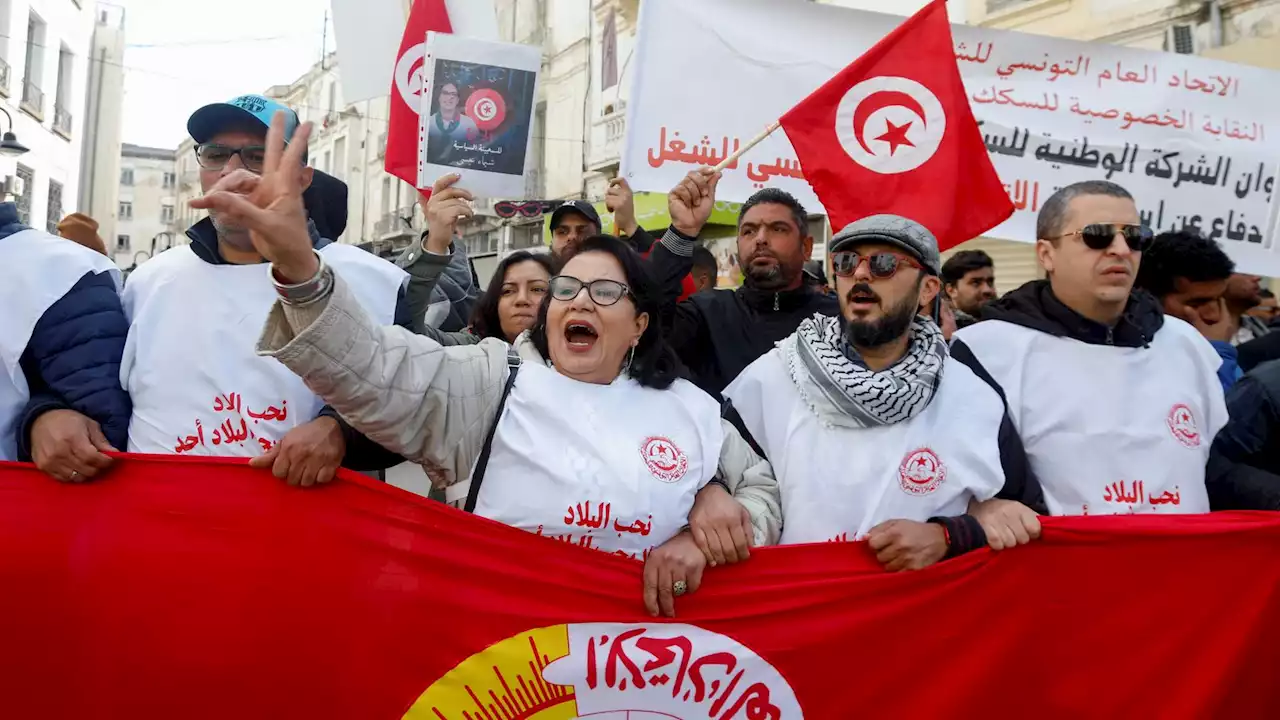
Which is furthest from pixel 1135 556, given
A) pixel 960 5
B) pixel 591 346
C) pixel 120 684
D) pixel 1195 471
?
pixel 960 5

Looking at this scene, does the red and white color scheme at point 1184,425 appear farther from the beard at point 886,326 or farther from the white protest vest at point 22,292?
the white protest vest at point 22,292

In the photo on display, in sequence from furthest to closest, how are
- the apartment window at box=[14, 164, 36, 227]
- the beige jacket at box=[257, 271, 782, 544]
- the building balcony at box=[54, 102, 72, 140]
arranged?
1. the building balcony at box=[54, 102, 72, 140]
2. the apartment window at box=[14, 164, 36, 227]
3. the beige jacket at box=[257, 271, 782, 544]

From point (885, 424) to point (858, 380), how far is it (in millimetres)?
131

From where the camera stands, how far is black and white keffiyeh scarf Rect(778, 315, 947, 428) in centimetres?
250

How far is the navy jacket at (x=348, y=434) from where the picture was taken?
227 cm

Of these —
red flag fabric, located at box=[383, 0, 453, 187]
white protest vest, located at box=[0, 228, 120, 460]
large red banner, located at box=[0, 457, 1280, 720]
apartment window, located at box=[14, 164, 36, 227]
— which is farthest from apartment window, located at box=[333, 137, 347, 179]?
large red banner, located at box=[0, 457, 1280, 720]

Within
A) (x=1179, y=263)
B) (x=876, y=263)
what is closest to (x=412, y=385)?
(x=876, y=263)

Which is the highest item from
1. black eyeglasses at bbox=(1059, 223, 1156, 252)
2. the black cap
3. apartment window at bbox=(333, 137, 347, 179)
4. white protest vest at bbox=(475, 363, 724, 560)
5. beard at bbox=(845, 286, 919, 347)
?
apartment window at bbox=(333, 137, 347, 179)

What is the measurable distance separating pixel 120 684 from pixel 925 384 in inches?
77.8

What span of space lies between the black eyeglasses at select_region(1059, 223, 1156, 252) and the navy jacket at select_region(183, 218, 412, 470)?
1.98m

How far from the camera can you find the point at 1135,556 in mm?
2541

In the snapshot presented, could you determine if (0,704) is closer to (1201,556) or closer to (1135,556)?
A: (1135,556)

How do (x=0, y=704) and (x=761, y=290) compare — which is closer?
(x=0, y=704)

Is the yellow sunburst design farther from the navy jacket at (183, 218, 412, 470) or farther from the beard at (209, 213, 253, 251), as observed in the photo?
the beard at (209, 213, 253, 251)
